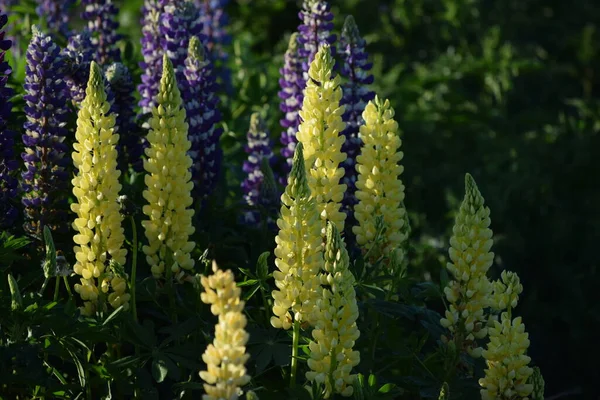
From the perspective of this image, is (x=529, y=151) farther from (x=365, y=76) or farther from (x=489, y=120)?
(x=365, y=76)

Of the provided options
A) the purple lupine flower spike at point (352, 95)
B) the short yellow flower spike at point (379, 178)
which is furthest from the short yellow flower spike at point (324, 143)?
the purple lupine flower spike at point (352, 95)

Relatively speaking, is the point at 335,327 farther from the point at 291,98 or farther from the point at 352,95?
the point at 291,98

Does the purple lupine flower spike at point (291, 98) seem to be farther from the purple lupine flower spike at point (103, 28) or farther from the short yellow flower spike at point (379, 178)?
the purple lupine flower spike at point (103, 28)

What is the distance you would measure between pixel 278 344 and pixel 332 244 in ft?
1.60

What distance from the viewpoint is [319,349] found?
2891 millimetres

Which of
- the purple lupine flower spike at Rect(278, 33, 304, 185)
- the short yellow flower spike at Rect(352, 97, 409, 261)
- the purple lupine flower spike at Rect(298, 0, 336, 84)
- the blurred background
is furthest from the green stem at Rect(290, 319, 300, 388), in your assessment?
the blurred background

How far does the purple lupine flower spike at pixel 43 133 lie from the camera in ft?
11.1

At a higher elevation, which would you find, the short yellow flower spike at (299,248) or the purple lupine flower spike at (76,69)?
the purple lupine flower spike at (76,69)

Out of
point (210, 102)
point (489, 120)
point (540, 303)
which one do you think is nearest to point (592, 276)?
point (540, 303)

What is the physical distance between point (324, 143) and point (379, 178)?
0.26 meters

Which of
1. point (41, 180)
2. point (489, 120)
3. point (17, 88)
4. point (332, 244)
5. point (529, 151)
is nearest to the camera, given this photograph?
point (332, 244)

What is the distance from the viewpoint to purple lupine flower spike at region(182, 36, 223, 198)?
3873 mm

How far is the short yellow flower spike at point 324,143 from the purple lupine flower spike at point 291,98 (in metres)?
0.70

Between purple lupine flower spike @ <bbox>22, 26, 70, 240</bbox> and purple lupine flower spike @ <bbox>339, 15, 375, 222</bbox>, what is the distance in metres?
1.07
